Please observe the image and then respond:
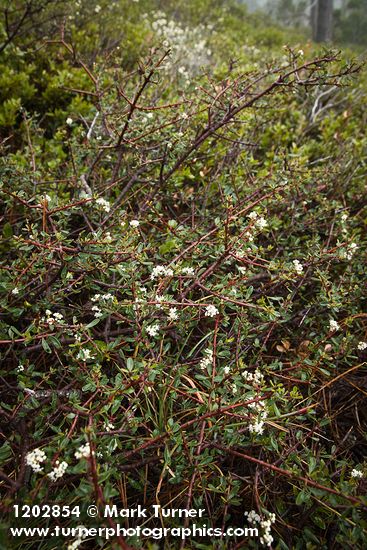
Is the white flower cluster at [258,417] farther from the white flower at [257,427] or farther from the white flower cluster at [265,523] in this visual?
the white flower cluster at [265,523]

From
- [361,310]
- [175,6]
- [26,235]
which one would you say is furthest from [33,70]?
[175,6]

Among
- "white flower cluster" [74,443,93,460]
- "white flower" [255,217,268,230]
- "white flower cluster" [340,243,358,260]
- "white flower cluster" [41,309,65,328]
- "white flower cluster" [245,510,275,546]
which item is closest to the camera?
"white flower cluster" [74,443,93,460]

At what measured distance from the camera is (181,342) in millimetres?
1985

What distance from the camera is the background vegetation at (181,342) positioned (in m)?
1.51

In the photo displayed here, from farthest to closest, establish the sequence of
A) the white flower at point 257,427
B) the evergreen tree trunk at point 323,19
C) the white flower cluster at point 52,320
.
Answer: the evergreen tree trunk at point 323,19, the white flower cluster at point 52,320, the white flower at point 257,427

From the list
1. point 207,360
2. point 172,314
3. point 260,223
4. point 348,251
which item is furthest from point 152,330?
point 348,251

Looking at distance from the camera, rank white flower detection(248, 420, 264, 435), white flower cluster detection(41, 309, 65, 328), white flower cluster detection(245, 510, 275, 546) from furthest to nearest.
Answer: white flower cluster detection(41, 309, 65, 328) < white flower detection(248, 420, 264, 435) < white flower cluster detection(245, 510, 275, 546)

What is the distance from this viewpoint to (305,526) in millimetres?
1618

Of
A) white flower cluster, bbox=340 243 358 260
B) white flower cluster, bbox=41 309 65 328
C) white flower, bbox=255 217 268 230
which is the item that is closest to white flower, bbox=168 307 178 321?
white flower cluster, bbox=41 309 65 328

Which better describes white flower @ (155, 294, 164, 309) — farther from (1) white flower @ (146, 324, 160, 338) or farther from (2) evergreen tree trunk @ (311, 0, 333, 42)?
(2) evergreen tree trunk @ (311, 0, 333, 42)

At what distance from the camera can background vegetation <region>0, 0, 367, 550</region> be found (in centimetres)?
151

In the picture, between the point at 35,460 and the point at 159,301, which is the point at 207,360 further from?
the point at 35,460

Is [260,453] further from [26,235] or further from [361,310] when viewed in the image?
[26,235]

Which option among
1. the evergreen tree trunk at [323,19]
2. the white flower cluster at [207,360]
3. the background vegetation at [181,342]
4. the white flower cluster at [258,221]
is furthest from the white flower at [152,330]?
the evergreen tree trunk at [323,19]
